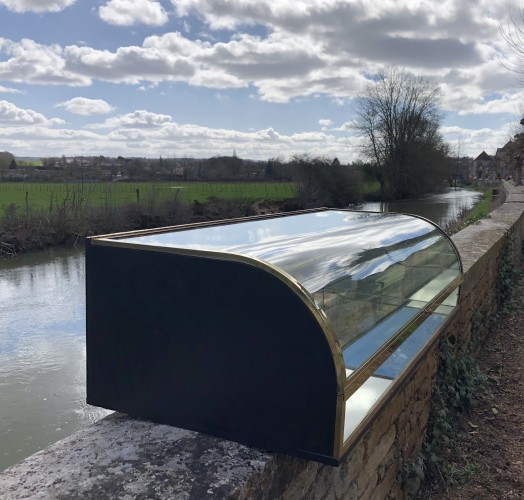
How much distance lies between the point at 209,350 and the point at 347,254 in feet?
3.13

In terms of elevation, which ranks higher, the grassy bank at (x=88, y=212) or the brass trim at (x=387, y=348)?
the brass trim at (x=387, y=348)

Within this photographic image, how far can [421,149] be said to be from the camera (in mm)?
47844

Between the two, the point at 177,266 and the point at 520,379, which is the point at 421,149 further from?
the point at 177,266

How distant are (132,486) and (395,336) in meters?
1.42

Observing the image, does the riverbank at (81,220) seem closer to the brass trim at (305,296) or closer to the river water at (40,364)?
the river water at (40,364)

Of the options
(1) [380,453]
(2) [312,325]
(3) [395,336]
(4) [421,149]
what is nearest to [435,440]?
(1) [380,453]

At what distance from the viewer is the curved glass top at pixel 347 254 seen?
6.67 feet

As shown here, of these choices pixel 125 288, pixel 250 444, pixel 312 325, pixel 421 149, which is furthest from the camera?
pixel 421 149

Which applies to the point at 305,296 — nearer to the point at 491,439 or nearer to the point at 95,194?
the point at 491,439

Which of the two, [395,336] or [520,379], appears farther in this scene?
[520,379]

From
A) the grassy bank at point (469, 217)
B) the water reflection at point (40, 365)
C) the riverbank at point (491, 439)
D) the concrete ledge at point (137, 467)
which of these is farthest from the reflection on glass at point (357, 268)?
the grassy bank at point (469, 217)

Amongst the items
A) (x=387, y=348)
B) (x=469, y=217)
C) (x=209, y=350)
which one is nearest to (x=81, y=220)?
(x=469, y=217)

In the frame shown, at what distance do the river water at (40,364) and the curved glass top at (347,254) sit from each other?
16.7 feet

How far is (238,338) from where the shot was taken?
1742 millimetres
